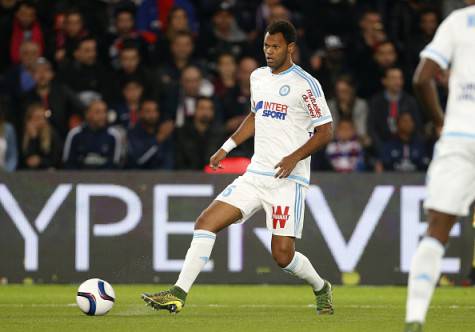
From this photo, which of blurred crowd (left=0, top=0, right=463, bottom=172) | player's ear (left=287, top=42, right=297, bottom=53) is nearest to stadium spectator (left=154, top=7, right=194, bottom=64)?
blurred crowd (left=0, top=0, right=463, bottom=172)

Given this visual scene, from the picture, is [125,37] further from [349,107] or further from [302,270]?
[302,270]

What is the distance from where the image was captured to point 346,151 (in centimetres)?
1504

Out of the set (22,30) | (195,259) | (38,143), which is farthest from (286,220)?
(22,30)

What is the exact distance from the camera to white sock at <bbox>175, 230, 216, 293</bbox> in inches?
373

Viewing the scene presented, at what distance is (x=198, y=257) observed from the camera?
31.3 feet

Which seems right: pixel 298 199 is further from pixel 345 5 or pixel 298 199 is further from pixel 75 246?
pixel 345 5

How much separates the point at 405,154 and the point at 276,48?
5728mm

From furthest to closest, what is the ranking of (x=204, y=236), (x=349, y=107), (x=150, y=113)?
(x=349, y=107) → (x=150, y=113) → (x=204, y=236)

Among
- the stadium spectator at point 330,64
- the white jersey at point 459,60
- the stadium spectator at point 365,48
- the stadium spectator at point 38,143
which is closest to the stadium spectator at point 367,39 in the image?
A: the stadium spectator at point 365,48

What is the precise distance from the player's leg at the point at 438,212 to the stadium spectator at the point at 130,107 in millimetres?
8607

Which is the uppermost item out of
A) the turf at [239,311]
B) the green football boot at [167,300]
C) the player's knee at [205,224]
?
the player's knee at [205,224]

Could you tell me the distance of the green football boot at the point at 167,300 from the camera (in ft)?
30.6

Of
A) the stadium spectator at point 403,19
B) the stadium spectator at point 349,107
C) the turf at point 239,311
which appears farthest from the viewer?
the stadium spectator at point 403,19

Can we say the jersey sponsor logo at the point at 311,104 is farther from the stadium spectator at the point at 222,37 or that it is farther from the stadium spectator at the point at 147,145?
the stadium spectator at the point at 222,37
